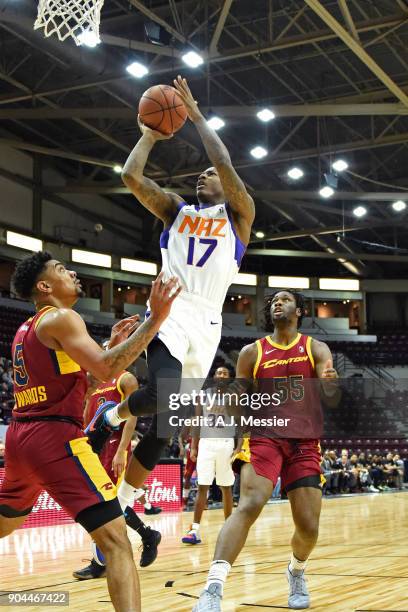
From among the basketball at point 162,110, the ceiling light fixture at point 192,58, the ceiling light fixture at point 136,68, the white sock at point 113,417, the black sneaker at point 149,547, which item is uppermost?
the ceiling light fixture at point 136,68

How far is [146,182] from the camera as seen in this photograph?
4676mm

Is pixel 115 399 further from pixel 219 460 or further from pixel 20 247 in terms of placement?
pixel 20 247

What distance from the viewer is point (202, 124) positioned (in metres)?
4.68

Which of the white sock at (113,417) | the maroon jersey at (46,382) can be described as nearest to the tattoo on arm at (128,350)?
the maroon jersey at (46,382)

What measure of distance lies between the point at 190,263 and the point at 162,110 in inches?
39.3

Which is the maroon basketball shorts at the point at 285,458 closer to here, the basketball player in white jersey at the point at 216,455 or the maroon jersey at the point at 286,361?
the maroon jersey at the point at 286,361

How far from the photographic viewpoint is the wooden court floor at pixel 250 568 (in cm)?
454

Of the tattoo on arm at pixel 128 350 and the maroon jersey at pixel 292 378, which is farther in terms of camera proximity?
the maroon jersey at pixel 292 378

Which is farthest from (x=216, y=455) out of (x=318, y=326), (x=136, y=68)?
(x=318, y=326)

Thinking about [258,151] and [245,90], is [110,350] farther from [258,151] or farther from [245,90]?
[245,90]

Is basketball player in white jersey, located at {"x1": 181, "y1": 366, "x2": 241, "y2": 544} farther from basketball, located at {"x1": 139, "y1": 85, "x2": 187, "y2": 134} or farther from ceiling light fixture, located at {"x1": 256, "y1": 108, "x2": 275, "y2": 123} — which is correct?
ceiling light fixture, located at {"x1": 256, "y1": 108, "x2": 275, "y2": 123}

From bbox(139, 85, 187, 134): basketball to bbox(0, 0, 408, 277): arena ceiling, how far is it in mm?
9646

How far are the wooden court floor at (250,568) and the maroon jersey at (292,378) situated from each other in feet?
3.61

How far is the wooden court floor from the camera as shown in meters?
4.54
